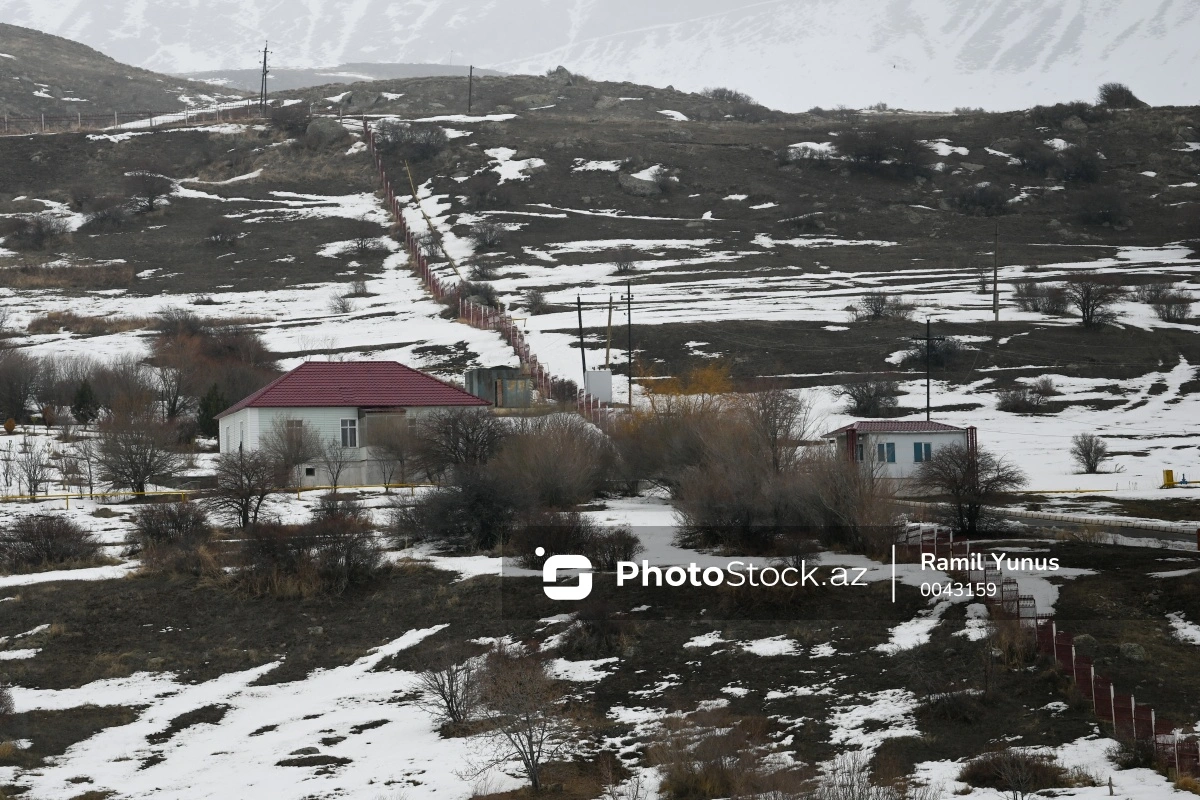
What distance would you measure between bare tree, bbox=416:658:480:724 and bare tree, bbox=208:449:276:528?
42.4ft

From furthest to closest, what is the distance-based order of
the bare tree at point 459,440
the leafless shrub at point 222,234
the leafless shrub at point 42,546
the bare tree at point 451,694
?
1. the leafless shrub at point 222,234
2. the bare tree at point 459,440
3. the leafless shrub at point 42,546
4. the bare tree at point 451,694

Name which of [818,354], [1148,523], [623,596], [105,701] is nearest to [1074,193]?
[818,354]

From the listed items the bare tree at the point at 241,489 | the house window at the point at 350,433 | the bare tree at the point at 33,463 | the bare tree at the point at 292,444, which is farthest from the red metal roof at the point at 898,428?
the bare tree at the point at 33,463

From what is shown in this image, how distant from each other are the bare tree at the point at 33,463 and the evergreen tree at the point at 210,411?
5575 mm

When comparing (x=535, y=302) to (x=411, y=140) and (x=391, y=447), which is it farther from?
(x=411, y=140)

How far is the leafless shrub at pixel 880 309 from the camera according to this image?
208ft

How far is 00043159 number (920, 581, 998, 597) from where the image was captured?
74.7 ft

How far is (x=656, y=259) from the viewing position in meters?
78.2

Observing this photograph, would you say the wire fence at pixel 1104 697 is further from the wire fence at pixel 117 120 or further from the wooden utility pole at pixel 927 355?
the wire fence at pixel 117 120

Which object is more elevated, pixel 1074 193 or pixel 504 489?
pixel 1074 193

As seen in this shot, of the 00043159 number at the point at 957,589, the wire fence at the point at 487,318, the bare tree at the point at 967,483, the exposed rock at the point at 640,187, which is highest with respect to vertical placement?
the exposed rock at the point at 640,187

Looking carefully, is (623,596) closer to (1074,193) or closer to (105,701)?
(105,701)

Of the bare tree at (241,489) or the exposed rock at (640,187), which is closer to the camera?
the bare tree at (241,489)

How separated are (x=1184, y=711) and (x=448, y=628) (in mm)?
12254
